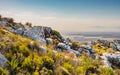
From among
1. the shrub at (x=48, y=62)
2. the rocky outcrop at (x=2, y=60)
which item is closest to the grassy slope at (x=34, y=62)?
the shrub at (x=48, y=62)

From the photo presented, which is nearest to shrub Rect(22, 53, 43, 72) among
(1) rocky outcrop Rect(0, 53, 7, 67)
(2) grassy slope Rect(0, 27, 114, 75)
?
(2) grassy slope Rect(0, 27, 114, 75)

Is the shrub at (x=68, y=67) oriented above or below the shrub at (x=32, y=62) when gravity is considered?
below

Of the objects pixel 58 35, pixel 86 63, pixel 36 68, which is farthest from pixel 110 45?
pixel 36 68

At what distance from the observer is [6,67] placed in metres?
29.2

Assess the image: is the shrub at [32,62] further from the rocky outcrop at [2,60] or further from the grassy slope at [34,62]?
the rocky outcrop at [2,60]

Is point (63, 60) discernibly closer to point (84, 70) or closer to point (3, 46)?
point (84, 70)

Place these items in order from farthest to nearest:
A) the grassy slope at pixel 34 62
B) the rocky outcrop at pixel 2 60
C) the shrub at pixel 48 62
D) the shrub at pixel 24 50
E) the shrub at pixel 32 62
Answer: the shrub at pixel 24 50
the shrub at pixel 48 62
the shrub at pixel 32 62
the grassy slope at pixel 34 62
the rocky outcrop at pixel 2 60

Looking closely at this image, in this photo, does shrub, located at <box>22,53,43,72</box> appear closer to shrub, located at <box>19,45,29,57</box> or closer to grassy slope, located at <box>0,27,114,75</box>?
grassy slope, located at <box>0,27,114,75</box>

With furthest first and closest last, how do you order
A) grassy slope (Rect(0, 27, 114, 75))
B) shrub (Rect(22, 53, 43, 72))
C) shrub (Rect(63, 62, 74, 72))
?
shrub (Rect(63, 62, 74, 72)), shrub (Rect(22, 53, 43, 72)), grassy slope (Rect(0, 27, 114, 75))

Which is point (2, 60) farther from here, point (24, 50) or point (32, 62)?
point (24, 50)

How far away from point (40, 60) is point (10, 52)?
3.34m

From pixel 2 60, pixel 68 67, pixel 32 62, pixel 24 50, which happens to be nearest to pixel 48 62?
pixel 32 62

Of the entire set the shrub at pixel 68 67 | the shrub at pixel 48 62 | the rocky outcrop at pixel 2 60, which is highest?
the rocky outcrop at pixel 2 60

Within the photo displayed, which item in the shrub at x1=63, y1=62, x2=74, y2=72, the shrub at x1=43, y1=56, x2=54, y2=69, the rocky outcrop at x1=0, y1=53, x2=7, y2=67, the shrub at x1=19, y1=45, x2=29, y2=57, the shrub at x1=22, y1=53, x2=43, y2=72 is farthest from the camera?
the shrub at x1=19, y1=45, x2=29, y2=57
